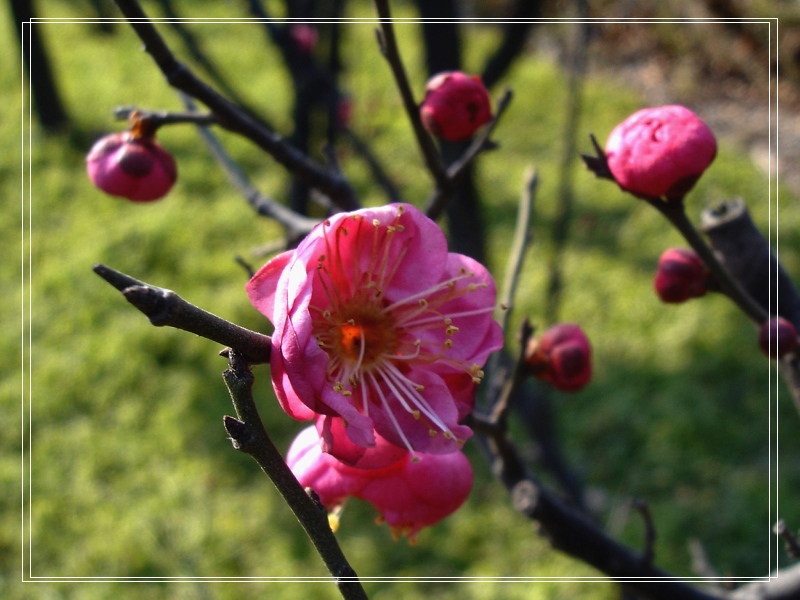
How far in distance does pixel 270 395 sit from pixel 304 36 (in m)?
1.62

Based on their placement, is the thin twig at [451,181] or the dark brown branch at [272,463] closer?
the dark brown branch at [272,463]

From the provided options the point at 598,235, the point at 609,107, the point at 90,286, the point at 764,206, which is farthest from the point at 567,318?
the point at 90,286

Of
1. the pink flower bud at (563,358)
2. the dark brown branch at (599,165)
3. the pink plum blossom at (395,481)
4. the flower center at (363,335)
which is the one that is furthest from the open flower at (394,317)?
the pink flower bud at (563,358)

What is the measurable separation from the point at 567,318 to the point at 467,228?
197 centimetres

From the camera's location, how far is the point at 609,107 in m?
5.40

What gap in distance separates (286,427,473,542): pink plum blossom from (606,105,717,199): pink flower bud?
0.40 meters

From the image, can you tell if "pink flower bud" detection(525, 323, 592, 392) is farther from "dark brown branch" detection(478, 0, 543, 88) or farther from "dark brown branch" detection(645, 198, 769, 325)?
"dark brown branch" detection(478, 0, 543, 88)

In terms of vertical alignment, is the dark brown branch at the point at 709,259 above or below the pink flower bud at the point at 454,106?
below

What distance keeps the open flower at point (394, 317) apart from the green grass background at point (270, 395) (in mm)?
1451

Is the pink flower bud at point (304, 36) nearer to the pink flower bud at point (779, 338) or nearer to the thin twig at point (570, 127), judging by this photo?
the thin twig at point (570, 127)

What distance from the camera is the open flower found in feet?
2.66

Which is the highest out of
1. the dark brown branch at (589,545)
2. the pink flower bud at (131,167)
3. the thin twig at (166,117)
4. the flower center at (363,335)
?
A: the thin twig at (166,117)

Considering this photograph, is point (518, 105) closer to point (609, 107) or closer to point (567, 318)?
point (609, 107)

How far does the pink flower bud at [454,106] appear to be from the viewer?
1.26 meters
